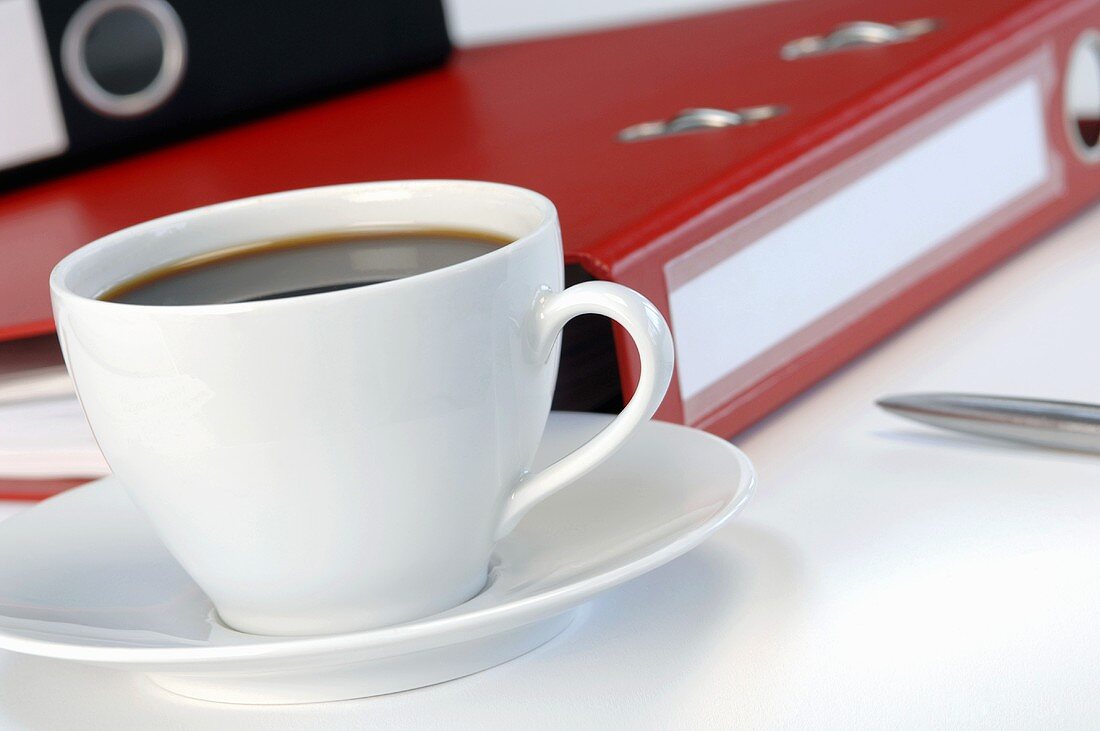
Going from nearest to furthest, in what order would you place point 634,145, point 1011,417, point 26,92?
point 1011,417
point 634,145
point 26,92

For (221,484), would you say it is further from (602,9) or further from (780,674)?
(602,9)

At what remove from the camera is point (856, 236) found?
535mm

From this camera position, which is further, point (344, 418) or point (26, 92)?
point (26, 92)

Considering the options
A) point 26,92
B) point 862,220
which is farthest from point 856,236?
point 26,92

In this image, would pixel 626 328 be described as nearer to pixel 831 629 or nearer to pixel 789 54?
pixel 831 629

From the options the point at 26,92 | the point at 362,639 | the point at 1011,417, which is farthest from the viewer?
the point at 26,92

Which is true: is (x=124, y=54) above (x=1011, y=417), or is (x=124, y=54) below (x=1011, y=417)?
above

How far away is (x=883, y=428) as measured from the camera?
1.58ft

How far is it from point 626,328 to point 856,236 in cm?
22

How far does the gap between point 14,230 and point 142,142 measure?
0.15 m

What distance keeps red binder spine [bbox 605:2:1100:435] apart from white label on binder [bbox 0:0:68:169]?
0.37 m

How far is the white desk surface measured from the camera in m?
0.32

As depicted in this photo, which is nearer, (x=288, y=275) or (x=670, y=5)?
(x=288, y=275)

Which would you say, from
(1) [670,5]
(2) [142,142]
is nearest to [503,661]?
(2) [142,142]
